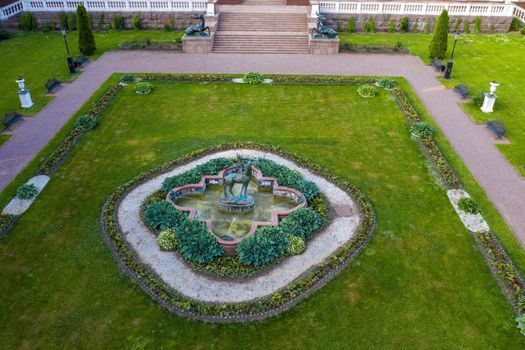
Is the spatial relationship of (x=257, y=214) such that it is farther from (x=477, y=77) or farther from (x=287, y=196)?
(x=477, y=77)

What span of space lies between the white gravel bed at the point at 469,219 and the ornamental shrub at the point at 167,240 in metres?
11.7

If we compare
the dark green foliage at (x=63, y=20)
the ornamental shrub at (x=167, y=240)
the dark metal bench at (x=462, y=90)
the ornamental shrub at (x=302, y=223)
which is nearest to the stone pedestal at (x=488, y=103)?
the dark metal bench at (x=462, y=90)

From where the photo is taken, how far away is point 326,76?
31.8 metres

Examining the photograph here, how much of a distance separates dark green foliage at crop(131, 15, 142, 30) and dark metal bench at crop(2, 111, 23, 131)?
19251 mm

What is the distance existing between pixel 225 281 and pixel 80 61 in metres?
26.2

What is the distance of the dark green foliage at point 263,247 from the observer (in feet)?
51.7

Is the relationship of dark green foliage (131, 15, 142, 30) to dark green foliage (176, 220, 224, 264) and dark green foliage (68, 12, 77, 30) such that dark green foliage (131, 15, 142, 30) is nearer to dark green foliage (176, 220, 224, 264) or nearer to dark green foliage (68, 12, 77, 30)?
dark green foliage (68, 12, 77, 30)

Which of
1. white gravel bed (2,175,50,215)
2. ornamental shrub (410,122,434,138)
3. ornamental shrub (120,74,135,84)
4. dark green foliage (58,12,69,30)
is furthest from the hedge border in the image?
dark green foliage (58,12,69,30)

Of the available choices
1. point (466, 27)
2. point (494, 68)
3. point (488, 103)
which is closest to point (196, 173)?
point (488, 103)

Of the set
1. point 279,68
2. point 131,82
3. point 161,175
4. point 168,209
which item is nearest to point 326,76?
point 279,68

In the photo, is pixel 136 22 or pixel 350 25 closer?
pixel 350 25

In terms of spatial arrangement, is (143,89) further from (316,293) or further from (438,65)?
(438,65)

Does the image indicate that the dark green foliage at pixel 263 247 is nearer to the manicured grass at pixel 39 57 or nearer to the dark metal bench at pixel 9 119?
the dark metal bench at pixel 9 119

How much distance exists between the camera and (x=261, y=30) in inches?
1529
